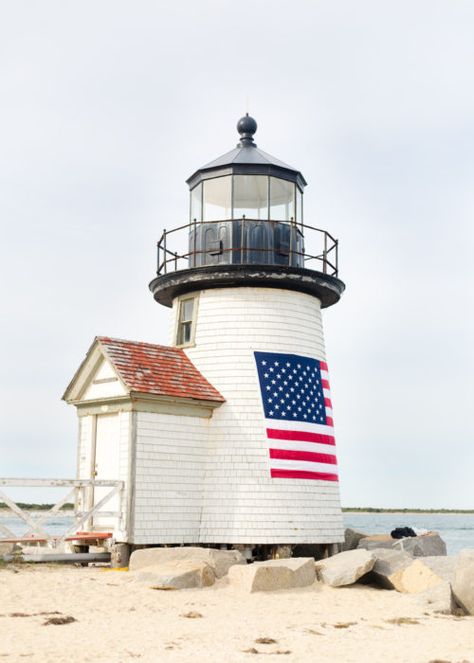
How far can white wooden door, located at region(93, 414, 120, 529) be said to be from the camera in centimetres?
1662

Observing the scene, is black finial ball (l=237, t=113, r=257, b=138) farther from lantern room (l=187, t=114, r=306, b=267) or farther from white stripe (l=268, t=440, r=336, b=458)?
white stripe (l=268, t=440, r=336, b=458)

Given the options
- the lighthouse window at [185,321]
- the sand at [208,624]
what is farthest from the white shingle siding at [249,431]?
the sand at [208,624]

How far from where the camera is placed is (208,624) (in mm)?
A: 11125

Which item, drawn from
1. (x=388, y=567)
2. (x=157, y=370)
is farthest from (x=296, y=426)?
(x=388, y=567)

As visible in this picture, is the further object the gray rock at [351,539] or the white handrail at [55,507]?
the gray rock at [351,539]

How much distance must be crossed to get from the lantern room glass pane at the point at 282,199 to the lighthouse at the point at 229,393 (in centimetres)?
3

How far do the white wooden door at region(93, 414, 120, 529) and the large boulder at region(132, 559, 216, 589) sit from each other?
2.34 m

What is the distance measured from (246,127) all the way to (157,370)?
6.18 m

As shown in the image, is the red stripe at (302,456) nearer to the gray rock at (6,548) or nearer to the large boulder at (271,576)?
the large boulder at (271,576)

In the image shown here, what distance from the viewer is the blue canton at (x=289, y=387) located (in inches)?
688

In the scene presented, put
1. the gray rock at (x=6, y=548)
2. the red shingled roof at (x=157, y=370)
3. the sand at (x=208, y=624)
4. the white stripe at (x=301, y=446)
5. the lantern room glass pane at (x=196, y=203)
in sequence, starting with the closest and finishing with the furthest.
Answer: the sand at (x=208, y=624), the gray rock at (x=6, y=548), the red shingled roof at (x=157, y=370), the white stripe at (x=301, y=446), the lantern room glass pane at (x=196, y=203)

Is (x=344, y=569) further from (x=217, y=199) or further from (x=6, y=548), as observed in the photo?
(x=217, y=199)

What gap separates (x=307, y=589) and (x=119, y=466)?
430 centimetres

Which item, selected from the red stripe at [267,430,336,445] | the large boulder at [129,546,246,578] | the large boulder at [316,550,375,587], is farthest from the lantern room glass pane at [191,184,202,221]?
the large boulder at [316,550,375,587]
